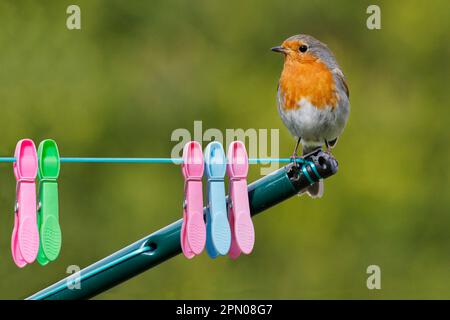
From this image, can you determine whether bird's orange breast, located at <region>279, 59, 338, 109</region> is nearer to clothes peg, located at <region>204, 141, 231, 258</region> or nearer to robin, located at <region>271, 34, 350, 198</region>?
robin, located at <region>271, 34, 350, 198</region>

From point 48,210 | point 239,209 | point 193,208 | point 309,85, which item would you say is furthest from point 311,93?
point 48,210

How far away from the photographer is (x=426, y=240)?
6844 millimetres

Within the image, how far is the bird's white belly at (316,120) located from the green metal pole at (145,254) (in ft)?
4.75

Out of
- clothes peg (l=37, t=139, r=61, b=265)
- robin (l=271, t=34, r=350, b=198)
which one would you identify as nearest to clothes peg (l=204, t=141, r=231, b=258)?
clothes peg (l=37, t=139, r=61, b=265)

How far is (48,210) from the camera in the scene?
3041 mm

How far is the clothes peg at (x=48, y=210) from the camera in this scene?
3020 millimetres

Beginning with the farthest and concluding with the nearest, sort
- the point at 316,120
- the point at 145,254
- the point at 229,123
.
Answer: the point at 229,123 < the point at 316,120 < the point at 145,254

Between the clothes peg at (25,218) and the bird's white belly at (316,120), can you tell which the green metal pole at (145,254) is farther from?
the bird's white belly at (316,120)

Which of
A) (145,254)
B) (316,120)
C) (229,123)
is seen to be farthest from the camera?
(229,123)

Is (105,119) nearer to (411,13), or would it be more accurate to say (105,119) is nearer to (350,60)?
(350,60)

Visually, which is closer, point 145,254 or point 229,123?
point 145,254

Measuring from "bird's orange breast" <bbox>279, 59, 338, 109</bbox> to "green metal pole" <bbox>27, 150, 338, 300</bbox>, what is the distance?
148 cm

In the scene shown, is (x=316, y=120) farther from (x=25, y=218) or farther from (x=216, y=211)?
(x=25, y=218)

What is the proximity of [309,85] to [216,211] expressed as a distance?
6.01 ft
